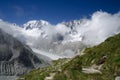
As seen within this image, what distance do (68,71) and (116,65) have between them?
13879 millimetres

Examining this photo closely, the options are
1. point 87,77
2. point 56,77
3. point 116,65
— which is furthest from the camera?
point 116,65

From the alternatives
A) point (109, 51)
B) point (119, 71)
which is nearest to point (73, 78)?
point (119, 71)

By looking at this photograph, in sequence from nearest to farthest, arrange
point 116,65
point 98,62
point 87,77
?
point 87,77 → point 116,65 → point 98,62

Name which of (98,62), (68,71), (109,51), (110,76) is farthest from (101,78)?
(109,51)

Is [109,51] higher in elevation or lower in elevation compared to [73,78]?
higher

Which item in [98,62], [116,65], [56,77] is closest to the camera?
[56,77]

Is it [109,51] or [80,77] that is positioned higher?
[109,51]

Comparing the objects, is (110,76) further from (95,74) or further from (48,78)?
(48,78)

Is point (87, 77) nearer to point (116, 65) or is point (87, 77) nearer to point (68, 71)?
point (68, 71)

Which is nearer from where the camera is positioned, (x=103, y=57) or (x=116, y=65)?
(x=116, y=65)

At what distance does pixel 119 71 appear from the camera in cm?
6888

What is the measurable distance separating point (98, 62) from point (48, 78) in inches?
927

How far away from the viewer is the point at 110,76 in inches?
2532

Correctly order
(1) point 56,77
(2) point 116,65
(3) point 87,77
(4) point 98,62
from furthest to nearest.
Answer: (4) point 98,62 → (2) point 116,65 → (1) point 56,77 → (3) point 87,77
